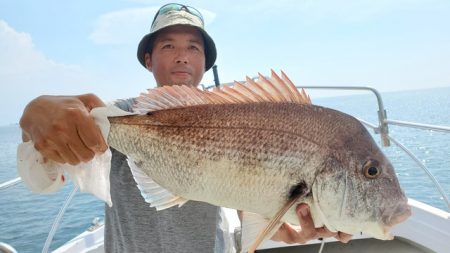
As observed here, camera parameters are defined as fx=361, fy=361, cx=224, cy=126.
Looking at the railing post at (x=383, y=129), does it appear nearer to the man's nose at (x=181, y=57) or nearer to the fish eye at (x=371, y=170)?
the man's nose at (x=181, y=57)

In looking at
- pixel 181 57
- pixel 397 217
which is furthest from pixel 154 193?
pixel 181 57

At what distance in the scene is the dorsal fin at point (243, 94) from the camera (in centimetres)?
145

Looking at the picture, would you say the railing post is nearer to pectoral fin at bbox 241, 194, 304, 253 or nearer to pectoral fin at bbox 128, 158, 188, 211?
pectoral fin at bbox 241, 194, 304, 253

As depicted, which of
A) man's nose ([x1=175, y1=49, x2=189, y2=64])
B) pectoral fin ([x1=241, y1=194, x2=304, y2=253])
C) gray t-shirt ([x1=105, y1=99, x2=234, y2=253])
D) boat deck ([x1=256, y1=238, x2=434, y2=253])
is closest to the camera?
pectoral fin ([x1=241, y1=194, x2=304, y2=253])

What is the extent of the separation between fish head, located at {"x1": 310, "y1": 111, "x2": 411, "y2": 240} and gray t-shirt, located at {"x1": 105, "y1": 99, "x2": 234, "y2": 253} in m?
0.87

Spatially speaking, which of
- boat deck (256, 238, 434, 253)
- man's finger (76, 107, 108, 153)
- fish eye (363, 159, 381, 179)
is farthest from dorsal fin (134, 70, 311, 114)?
boat deck (256, 238, 434, 253)

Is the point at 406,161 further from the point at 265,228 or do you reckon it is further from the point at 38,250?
the point at 265,228

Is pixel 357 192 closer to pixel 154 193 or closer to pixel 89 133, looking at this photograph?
pixel 154 193

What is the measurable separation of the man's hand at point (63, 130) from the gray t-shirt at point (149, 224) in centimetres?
69

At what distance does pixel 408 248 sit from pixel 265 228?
2.95 meters

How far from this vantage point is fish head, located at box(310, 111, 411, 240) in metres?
1.32

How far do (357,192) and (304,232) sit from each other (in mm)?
302

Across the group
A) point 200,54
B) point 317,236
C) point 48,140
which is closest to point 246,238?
point 317,236

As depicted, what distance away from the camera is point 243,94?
1.46m
